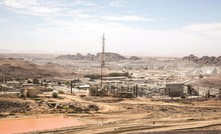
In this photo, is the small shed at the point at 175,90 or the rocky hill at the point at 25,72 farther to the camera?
the rocky hill at the point at 25,72

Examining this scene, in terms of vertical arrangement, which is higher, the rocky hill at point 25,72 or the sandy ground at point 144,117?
the rocky hill at point 25,72

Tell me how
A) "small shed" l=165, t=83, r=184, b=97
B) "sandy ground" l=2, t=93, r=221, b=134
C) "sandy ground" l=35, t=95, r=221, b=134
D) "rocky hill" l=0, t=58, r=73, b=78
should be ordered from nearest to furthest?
"sandy ground" l=2, t=93, r=221, b=134
"sandy ground" l=35, t=95, r=221, b=134
"small shed" l=165, t=83, r=184, b=97
"rocky hill" l=0, t=58, r=73, b=78

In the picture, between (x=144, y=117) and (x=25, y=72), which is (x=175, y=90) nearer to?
(x=144, y=117)

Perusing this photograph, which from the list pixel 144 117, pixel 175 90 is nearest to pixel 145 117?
pixel 144 117

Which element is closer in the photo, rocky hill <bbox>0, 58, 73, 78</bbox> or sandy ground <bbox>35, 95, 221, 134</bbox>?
sandy ground <bbox>35, 95, 221, 134</bbox>

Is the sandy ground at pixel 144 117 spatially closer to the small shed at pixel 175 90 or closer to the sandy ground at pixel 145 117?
the sandy ground at pixel 145 117

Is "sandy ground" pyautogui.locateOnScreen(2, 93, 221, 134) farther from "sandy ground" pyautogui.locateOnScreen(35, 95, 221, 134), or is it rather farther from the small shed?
the small shed

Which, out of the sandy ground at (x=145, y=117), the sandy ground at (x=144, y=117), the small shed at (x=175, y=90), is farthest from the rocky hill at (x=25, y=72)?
the small shed at (x=175, y=90)

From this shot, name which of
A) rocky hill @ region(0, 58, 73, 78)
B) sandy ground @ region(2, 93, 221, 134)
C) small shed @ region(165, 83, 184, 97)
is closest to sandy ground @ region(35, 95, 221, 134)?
sandy ground @ region(2, 93, 221, 134)

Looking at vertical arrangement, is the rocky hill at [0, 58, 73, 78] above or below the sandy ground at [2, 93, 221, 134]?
above

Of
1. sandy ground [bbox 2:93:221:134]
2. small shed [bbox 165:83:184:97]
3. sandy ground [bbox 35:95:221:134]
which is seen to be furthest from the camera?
small shed [bbox 165:83:184:97]

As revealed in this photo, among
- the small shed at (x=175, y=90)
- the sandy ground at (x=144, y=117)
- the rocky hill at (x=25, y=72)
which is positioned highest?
the rocky hill at (x=25, y=72)

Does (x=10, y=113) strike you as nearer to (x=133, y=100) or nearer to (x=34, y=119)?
(x=34, y=119)
